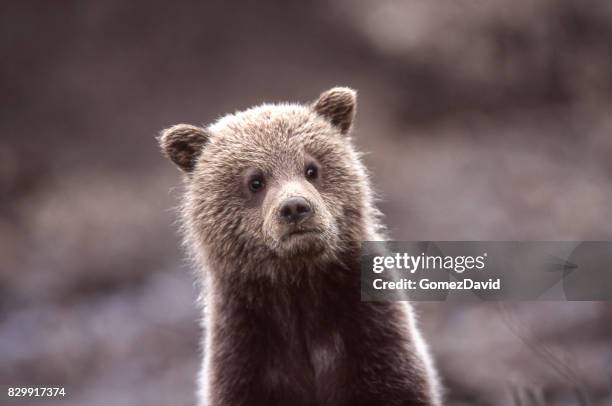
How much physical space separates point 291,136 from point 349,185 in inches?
16.6

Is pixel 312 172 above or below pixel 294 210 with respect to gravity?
above

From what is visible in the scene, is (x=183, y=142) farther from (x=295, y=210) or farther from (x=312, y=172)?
(x=295, y=210)

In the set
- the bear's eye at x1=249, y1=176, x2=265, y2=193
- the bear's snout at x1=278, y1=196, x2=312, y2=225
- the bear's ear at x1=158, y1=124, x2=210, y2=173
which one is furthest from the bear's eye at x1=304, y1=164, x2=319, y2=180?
the bear's ear at x1=158, y1=124, x2=210, y2=173

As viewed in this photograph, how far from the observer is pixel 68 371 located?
8094mm

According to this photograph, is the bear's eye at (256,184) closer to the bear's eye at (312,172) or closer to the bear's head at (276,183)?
the bear's head at (276,183)

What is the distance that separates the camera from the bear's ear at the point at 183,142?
474 cm

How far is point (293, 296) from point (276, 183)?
2.00 ft

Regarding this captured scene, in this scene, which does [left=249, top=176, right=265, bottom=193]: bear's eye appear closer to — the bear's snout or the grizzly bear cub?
the grizzly bear cub

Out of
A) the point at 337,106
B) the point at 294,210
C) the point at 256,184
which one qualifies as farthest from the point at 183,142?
the point at 294,210

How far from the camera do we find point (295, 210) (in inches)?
158

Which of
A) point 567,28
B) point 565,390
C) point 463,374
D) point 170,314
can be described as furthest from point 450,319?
point 567,28

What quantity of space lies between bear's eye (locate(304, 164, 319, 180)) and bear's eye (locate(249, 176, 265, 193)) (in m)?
0.25

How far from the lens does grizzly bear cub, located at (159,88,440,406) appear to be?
13.9ft

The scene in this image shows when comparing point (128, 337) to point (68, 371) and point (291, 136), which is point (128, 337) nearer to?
point (68, 371)
